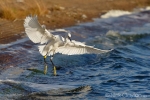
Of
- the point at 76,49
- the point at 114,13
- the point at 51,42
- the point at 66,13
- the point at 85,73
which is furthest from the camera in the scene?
the point at 114,13

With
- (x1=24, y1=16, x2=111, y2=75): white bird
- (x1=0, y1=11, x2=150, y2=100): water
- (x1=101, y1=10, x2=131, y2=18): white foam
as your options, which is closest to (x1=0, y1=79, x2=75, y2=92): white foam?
(x1=0, y1=11, x2=150, y2=100): water

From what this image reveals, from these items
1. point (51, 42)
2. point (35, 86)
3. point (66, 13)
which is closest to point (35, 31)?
point (51, 42)

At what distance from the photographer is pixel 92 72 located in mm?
11633

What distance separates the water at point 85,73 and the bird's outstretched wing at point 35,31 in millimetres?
1060

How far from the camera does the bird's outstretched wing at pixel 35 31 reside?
8867 mm

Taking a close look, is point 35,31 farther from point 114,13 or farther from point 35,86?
point 114,13

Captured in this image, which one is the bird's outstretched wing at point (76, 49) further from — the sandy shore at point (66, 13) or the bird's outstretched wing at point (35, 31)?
the sandy shore at point (66, 13)

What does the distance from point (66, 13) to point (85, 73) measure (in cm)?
811

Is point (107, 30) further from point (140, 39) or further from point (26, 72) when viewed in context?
point (26, 72)

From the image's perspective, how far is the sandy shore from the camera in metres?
14.8

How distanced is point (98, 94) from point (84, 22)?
9813 mm

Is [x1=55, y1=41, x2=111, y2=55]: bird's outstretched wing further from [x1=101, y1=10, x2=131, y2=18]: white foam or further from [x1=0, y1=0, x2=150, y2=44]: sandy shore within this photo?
[x1=101, y1=10, x2=131, y2=18]: white foam

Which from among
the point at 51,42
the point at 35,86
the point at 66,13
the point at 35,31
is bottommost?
the point at 35,86

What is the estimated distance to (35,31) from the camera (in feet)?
30.6
